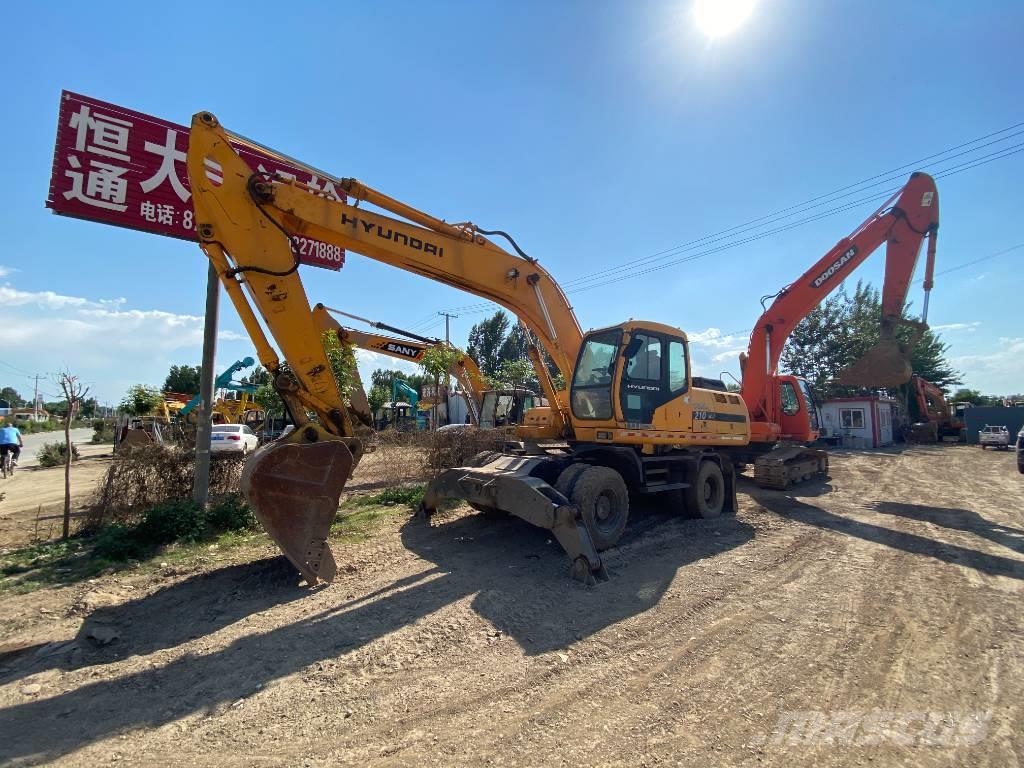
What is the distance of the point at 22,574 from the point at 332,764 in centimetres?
531

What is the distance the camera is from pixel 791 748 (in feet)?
9.69

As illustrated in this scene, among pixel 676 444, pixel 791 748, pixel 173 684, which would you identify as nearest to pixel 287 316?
pixel 173 684

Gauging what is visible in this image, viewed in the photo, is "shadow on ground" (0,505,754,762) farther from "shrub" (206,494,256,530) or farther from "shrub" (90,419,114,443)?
"shrub" (90,419,114,443)

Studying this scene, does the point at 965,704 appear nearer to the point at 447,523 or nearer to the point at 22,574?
the point at 447,523

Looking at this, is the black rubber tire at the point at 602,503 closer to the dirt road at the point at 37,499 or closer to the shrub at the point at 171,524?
the shrub at the point at 171,524

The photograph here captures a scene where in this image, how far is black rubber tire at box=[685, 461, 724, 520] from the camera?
8.68m

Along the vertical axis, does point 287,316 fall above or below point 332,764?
above

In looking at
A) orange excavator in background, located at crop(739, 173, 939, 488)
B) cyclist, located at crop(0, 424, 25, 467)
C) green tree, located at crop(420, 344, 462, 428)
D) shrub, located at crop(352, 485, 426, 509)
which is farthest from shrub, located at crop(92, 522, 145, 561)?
cyclist, located at crop(0, 424, 25, 467)

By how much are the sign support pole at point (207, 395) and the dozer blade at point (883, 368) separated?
13.3 metres

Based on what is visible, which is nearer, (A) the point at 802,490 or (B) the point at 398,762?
(B) the point at 398,762

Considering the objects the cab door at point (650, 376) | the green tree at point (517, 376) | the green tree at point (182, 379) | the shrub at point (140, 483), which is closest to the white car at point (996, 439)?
the green tree at point (517, 376)

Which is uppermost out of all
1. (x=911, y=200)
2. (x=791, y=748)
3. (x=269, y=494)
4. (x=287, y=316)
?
(x=911, y=200)

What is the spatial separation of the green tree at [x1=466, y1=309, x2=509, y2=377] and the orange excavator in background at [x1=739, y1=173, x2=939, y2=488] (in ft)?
113

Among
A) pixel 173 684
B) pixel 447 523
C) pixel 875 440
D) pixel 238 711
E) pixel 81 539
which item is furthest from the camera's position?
pixel 875 440
